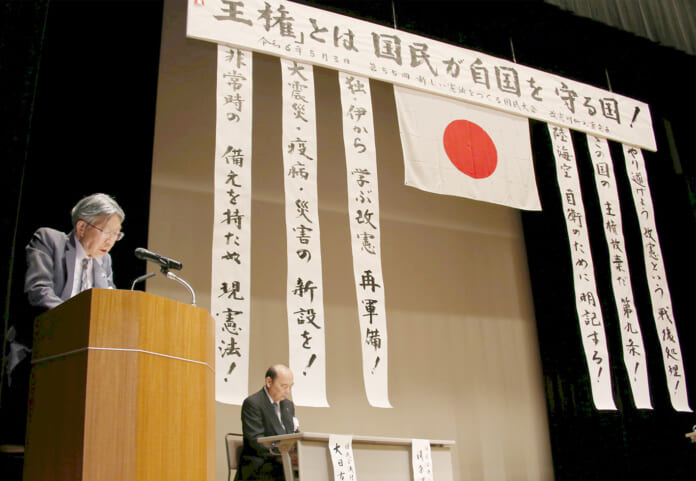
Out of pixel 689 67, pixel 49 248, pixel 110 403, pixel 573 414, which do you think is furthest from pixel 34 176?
pixel 689 67

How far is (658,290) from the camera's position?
16.1 feet

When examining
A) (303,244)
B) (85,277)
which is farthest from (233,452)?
(85,277)

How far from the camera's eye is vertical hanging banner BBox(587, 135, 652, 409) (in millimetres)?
4465

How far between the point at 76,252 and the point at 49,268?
12 cm

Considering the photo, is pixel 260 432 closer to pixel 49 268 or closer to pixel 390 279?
pixel 49 268

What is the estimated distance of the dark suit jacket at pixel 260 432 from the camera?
12.4 feet

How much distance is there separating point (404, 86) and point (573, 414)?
356 centimetres

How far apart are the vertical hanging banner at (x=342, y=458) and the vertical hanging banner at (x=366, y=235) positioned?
25 cm

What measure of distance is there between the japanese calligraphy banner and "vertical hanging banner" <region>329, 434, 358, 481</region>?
7.03 ft

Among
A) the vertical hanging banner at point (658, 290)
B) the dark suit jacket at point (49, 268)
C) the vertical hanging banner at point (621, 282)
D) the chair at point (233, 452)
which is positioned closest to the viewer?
the dark suit jacket at point (49, 268)

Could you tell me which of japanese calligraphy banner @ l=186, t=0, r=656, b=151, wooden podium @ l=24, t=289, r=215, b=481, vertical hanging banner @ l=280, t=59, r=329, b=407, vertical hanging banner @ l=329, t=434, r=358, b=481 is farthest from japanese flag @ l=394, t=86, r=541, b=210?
wooden podium @ l=24, t=289, r=215, b=481

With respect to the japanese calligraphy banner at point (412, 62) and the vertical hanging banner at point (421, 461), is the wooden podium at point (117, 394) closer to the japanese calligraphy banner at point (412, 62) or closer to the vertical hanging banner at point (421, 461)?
the vertical hanging banner at point (421, 461)

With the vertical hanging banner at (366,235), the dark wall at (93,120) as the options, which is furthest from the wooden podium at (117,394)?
the dark wall at (93,120)

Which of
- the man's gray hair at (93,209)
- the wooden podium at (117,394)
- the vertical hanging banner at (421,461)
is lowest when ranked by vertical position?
the vertical hanging banner at (421,461)
